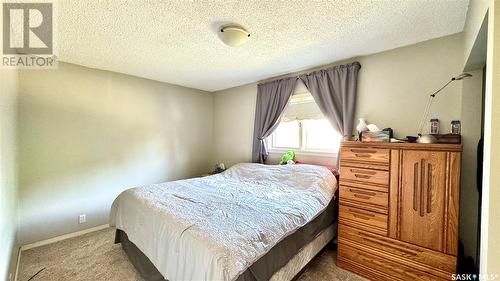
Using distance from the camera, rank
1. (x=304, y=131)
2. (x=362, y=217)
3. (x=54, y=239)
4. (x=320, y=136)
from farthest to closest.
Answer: (x=304, y=131) < (x=320, y=136) < (x=54, y=239) < (x=362, y=217)

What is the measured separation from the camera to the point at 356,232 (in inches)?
82.0

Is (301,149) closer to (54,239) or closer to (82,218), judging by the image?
(82,218)

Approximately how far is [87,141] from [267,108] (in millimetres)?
2775

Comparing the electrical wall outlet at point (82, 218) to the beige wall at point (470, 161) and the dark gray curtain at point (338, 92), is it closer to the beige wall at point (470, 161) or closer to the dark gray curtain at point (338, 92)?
the dark gray curtain at point (338, 92)

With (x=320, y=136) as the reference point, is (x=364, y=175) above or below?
below

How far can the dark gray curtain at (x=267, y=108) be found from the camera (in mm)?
3309

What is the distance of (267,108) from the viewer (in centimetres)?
352

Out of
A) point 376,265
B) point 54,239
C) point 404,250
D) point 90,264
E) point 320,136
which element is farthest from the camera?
point 320,136

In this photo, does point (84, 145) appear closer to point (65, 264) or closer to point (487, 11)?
point (65, 264)

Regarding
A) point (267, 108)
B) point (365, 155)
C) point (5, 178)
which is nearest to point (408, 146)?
point (365, 155)

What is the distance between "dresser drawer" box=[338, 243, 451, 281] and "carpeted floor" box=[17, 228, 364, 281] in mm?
110

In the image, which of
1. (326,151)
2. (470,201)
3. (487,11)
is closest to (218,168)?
(326,151)

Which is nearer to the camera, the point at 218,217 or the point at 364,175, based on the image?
the point at 218,217

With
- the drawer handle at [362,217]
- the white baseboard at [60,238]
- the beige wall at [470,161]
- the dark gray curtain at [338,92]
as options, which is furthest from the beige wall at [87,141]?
the beige wall at [470,161]
